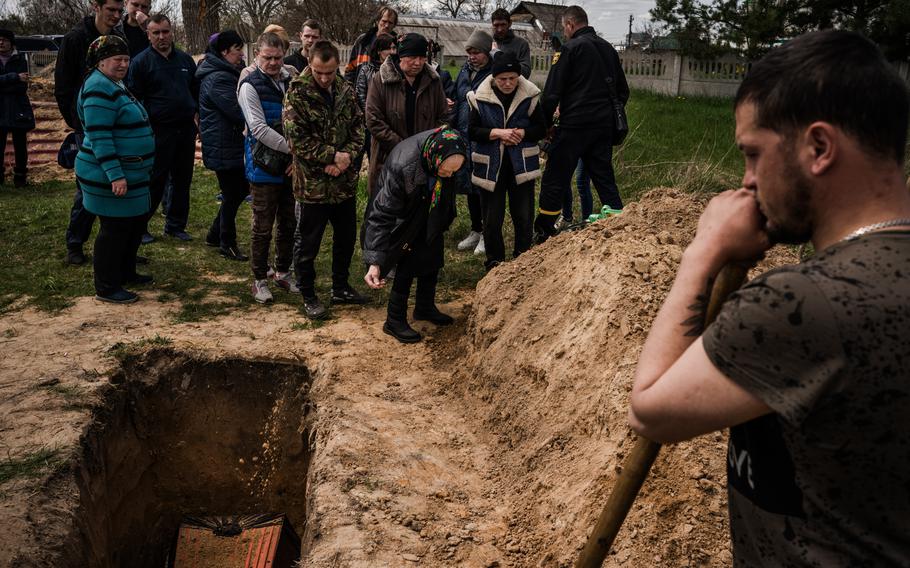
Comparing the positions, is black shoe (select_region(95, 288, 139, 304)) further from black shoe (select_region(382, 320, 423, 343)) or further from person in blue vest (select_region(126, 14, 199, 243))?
black shoe (select_region(382, 320, 423, 343))

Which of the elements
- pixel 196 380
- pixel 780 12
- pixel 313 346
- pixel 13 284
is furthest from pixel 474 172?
pixel 780 12

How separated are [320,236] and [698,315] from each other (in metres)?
5.05

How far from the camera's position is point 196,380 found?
5.46 metres

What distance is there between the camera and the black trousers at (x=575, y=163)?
6.82 m

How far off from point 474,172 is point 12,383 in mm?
3749

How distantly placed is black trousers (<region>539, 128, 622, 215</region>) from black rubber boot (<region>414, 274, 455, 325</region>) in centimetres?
155

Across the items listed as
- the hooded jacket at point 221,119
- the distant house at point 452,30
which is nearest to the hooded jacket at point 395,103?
the hooded jacket at point 221,119

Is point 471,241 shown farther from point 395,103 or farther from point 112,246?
point 112,246

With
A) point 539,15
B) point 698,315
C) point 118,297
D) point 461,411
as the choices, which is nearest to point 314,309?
point 118,297

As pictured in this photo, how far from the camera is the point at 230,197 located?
24.2 ft

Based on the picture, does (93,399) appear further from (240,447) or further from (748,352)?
(748,352)

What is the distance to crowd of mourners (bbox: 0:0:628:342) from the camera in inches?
223

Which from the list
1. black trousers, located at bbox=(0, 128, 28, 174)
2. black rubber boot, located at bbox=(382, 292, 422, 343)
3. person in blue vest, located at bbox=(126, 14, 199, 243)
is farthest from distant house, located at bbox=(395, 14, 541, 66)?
black rubber boot, located at bbox=(382, 292, 422, 343)

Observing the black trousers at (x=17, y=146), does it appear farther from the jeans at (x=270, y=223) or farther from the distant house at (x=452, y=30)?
the distant house at (x=452, y=30)
